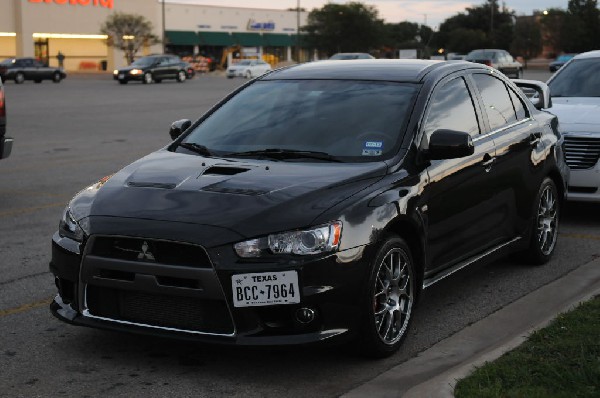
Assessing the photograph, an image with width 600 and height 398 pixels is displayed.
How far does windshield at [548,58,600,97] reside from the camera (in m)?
11.3

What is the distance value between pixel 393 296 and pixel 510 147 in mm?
2164

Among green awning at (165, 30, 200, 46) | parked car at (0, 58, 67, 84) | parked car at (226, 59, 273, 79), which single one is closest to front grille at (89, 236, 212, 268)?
parked car at (0, 58, 67, 84)

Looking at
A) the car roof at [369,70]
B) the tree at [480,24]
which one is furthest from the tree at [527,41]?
the car roof at [369,70]

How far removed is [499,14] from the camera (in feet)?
439

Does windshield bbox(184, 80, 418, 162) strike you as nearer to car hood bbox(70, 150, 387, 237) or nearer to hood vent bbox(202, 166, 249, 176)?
car hood bbox(70, 150, 387, 237)

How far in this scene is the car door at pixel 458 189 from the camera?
6102 millimetres

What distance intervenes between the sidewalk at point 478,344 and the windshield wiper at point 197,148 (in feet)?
6.13

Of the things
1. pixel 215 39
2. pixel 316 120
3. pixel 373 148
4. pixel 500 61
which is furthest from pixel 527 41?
pixel 373 148

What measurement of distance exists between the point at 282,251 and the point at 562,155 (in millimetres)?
4204

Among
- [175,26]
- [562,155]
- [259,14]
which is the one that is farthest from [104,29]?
[562,155]

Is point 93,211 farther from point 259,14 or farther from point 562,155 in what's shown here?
point 259,14

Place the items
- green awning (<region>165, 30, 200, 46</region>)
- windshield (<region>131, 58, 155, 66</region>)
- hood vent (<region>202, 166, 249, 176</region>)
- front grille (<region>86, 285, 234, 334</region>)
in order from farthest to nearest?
green awning (<region>165, 30, 200, 46</region>), windshield (<region>131, 58, 155, 66</region>), hood vent (<region>202, 166, 249, 176</region>), front grille (<region>86, 285, 234, 334</region>)

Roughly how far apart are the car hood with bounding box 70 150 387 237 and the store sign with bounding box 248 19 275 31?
108797mm

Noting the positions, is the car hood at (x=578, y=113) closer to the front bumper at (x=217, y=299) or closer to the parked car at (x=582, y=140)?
the parked car at (x=582, y=140)
